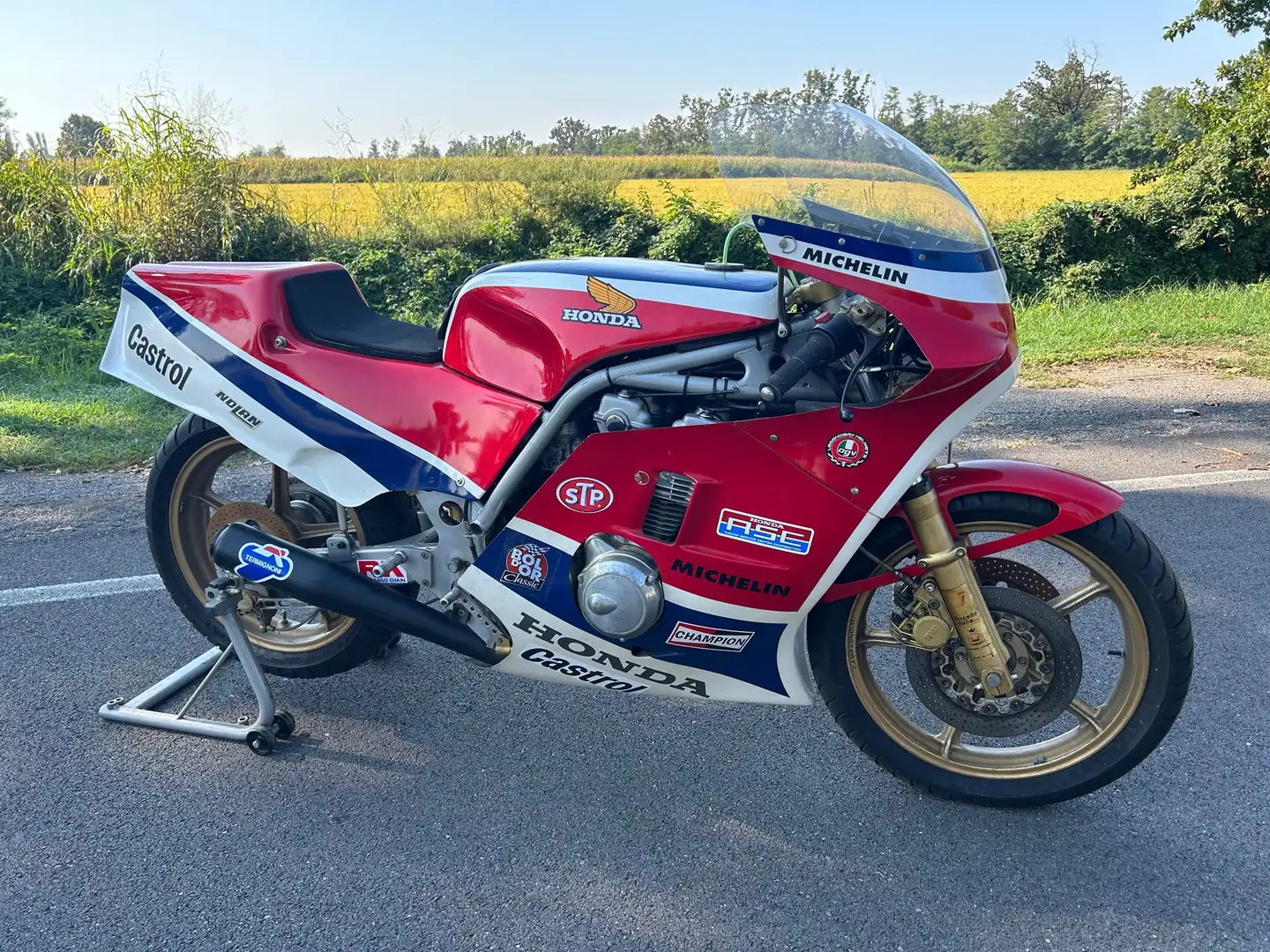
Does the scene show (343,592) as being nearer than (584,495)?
No

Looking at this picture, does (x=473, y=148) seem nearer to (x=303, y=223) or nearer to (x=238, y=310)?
(x=303, y=223)

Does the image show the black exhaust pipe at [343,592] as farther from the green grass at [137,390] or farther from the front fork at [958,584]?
the green grass at [137,390]

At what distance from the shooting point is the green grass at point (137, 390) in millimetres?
5824

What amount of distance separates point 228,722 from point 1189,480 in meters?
4.40

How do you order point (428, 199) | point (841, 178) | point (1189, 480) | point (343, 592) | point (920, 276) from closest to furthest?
1. point (920, 276)
2. point (841, 178)
3. point (343, 592)
4. point (1189, 480)
5. point (428, 199)

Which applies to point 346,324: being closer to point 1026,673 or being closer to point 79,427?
point 1026,673

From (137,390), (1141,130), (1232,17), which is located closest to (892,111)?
(137,390)

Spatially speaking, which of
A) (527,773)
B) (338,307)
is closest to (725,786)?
(527,773)

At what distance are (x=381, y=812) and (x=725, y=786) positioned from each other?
2.96 feet

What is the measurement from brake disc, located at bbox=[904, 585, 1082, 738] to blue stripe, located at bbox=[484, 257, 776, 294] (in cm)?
98

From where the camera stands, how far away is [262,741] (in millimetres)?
2854

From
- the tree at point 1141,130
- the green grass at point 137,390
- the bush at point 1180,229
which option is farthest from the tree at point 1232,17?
the tree at point 1141,130

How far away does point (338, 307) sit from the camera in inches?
→ 118

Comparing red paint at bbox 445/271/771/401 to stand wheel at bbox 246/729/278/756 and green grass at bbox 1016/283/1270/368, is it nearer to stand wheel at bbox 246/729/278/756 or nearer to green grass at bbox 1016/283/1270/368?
stand wheel at bbox 246/729/278/756
